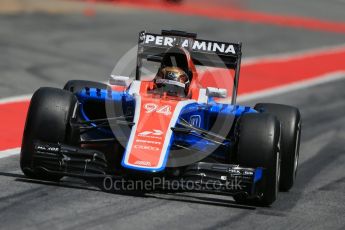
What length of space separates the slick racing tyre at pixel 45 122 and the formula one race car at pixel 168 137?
1 centimetres

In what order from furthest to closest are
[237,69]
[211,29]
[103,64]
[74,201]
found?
[211,29] < [103,64] < [237,69] < [74,201]

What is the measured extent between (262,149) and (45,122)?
2454 millimetres

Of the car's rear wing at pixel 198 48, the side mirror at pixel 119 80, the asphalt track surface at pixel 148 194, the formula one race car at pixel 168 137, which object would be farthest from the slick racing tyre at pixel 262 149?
the side mirror at pixel 119 80

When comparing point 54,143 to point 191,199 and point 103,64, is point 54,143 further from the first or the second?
point 103,64

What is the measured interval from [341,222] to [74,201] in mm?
2868

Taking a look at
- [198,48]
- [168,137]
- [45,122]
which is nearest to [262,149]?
[168,137]

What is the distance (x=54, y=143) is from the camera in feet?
34.5

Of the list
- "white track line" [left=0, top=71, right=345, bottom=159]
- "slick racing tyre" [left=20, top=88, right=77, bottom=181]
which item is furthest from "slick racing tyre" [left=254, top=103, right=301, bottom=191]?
"white track line" [left=0, top=71, right=345, bottom=159]

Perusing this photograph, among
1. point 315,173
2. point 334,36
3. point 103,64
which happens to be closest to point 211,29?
point 334,36

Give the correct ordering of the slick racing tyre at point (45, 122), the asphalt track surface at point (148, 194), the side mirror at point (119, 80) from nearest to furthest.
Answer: the asphalt track surface at point (148, 194), the slick racing tyre at point (45, 122), the side mirror at point (119, 80)

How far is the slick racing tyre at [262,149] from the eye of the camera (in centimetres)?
1034

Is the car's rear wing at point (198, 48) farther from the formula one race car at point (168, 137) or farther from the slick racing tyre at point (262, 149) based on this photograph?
the slick racing tyre at point (262, 149)

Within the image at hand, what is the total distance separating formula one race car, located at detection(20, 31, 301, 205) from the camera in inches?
404

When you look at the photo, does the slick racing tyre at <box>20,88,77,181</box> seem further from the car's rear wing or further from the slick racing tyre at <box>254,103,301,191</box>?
the slick racing tyre at <box>254,103,301,191</box>
